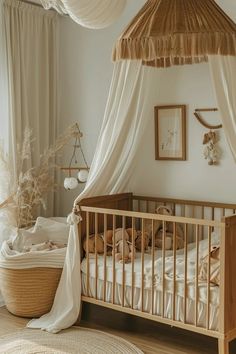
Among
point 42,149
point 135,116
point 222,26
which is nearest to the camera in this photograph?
point 222,26

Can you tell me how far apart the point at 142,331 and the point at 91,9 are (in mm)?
2395

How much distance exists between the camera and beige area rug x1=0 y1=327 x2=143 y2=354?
10.9 feet

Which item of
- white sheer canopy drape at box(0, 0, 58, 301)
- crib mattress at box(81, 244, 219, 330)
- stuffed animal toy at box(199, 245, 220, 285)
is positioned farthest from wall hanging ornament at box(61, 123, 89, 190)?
stuffed animal toy at box(199, 245, 220, 285)

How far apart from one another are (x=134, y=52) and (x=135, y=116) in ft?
3.76

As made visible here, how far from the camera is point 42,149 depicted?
16.2 feet

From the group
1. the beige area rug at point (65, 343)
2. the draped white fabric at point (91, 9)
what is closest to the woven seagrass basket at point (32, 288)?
the beige area rug at point (65, 343)

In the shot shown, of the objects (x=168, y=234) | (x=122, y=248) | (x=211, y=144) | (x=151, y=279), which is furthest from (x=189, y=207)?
(x=151, y=279)

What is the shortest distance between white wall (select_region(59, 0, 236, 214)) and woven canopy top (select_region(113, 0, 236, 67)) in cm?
136

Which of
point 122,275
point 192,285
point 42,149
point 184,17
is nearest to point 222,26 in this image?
point 184,17

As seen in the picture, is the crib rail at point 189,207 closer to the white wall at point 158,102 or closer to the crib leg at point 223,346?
the white wall at point 158,102

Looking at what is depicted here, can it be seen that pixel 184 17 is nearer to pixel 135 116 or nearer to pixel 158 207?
pixel 135 116

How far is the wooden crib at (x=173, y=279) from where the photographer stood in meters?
3.09

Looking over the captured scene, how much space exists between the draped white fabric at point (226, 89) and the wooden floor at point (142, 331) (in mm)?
1348

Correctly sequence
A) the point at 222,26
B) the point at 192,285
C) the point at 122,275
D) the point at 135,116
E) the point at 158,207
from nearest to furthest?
the point at 222,26 < the point at 192,285 < the point at 122,275 < the point at 135,116 < the point at 158,207
